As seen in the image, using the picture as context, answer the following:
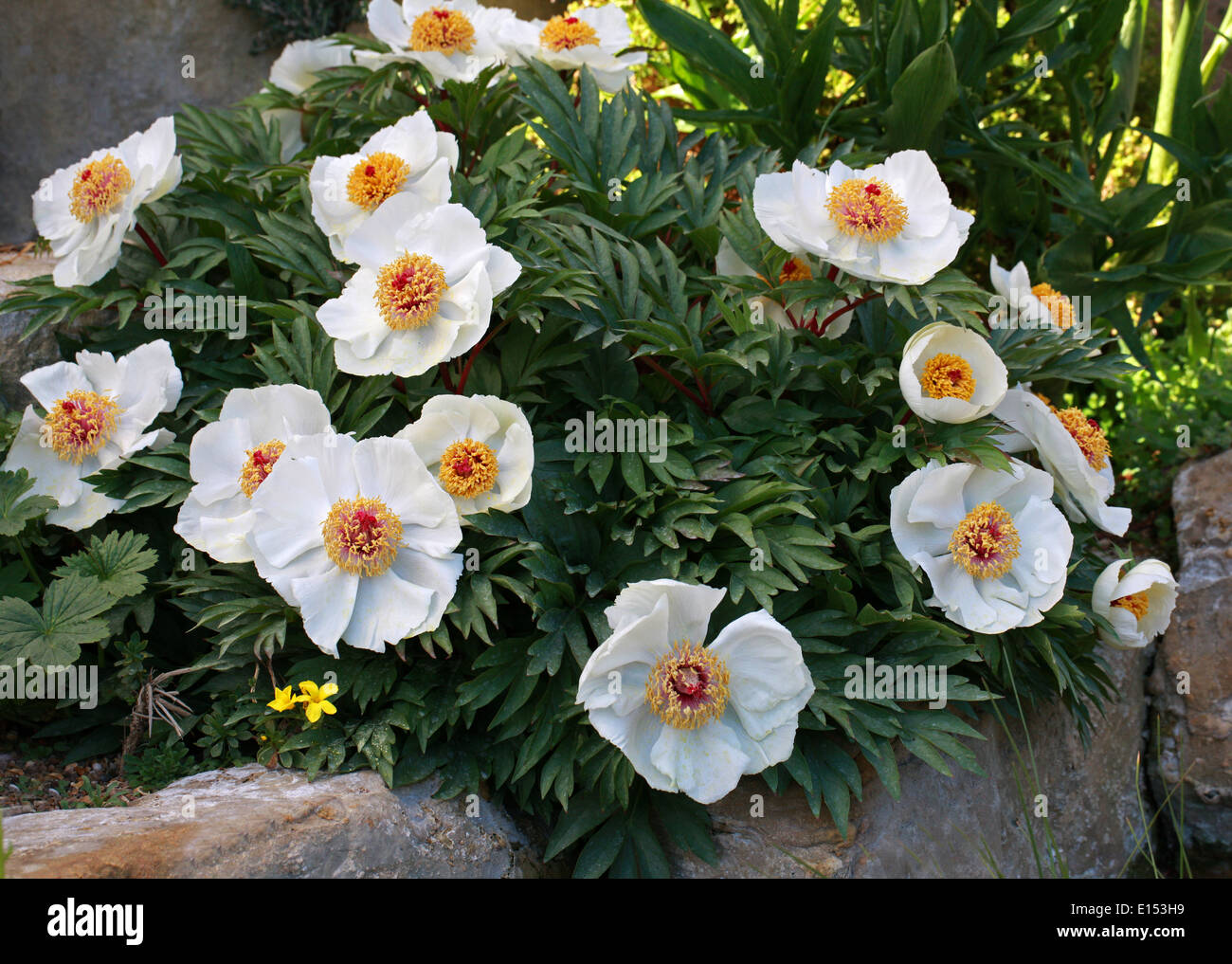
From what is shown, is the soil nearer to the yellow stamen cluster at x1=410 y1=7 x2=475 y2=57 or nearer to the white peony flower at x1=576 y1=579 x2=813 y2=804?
the white peony flower at x1=576 y1=579 x2=813 y2=804

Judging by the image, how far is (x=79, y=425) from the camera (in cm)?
253

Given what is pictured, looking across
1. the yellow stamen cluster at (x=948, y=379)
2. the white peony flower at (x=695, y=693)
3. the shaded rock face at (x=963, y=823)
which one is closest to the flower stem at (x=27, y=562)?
the white peony flower at (x=695, y=693)

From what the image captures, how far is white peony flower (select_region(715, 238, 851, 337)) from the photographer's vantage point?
2.68 m

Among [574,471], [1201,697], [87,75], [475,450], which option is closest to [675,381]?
[574,471]

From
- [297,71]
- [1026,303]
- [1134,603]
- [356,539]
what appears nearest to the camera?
[356,539]

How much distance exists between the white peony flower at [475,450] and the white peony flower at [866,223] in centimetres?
77

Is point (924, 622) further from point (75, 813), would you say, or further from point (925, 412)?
point (75, 813)

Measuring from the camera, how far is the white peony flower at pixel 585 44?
3.23 meters

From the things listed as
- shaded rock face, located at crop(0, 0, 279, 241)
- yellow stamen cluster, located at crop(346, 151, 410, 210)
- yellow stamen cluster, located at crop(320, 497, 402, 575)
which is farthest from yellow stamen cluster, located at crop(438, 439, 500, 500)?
shaded rock face, located at crop(0, 0, 279, 241)

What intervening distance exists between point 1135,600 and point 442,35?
245 centimetres

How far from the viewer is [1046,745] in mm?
2711

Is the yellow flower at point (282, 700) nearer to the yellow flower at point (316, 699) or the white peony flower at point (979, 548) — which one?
the yellow flower at point (316, 699)

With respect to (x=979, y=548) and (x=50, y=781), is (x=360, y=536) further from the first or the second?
(x=979, y=548)
